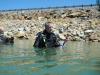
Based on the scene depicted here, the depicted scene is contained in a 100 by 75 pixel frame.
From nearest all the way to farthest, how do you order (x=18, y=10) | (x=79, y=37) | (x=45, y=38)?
1. (x=45, y=38)
2. (x=79, y=37)
3. (x=18, y=10)

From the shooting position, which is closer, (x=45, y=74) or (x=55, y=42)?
(x=45, y=74)

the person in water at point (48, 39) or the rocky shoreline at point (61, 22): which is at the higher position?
the person in water at point (48, 39)

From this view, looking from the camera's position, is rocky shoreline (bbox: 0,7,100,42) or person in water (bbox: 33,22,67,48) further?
rocky shoreline (bbox: 0,7,100,42)

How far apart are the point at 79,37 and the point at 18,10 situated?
27.2 meters

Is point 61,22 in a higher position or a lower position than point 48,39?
lower

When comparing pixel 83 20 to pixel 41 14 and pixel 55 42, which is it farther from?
pixel 55 42

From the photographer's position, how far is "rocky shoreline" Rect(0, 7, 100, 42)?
2973 cm

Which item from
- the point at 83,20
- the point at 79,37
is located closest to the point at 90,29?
the point at 79,37

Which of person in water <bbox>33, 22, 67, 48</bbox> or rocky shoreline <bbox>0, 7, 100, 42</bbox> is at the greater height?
person in water <bbox>33, 22, 67, 48</bbox>

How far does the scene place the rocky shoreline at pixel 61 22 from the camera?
97.5 feet

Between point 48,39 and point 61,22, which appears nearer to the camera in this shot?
point 48,39

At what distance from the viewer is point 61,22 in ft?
127

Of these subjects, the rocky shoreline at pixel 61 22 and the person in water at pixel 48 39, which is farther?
the rocky shoreline at pixel 61 22

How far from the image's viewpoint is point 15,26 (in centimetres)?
3912
